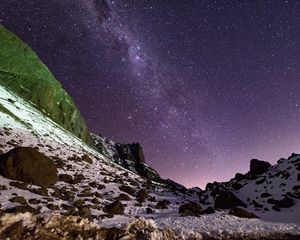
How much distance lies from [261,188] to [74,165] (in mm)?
24519

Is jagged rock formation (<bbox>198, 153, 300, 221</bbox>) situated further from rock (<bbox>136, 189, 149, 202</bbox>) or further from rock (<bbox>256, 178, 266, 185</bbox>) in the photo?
rock (<bbox>136, 189, 149, 202</bbox>)

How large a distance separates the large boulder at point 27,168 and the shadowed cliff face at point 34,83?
51.4 metres

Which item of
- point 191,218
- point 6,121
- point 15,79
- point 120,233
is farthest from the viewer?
point 15,79

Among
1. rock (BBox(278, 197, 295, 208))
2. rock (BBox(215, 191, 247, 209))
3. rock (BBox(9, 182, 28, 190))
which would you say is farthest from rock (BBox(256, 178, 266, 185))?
rock (BBox(9, 182, 28, 190))

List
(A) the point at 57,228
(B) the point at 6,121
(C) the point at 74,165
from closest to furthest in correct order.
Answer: (A) the point at 57,228 < (C) the point at 74,165 < (B) the point at 6,121

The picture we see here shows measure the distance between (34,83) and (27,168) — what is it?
6106 centimetres

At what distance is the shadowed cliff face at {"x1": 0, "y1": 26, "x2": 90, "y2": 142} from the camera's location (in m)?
75.6

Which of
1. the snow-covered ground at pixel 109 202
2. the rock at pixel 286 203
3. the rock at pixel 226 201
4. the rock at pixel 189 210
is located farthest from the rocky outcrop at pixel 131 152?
the rock at pixel 189 210

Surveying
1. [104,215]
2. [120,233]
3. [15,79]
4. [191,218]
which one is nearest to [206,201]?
[191,218]

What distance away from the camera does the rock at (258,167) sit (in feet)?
157

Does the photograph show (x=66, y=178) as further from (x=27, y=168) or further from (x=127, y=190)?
(x=127, y=190)

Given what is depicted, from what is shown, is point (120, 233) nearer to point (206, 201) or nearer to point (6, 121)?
point (206, 201)

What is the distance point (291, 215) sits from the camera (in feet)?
98.8

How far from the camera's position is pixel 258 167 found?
4831 cm
